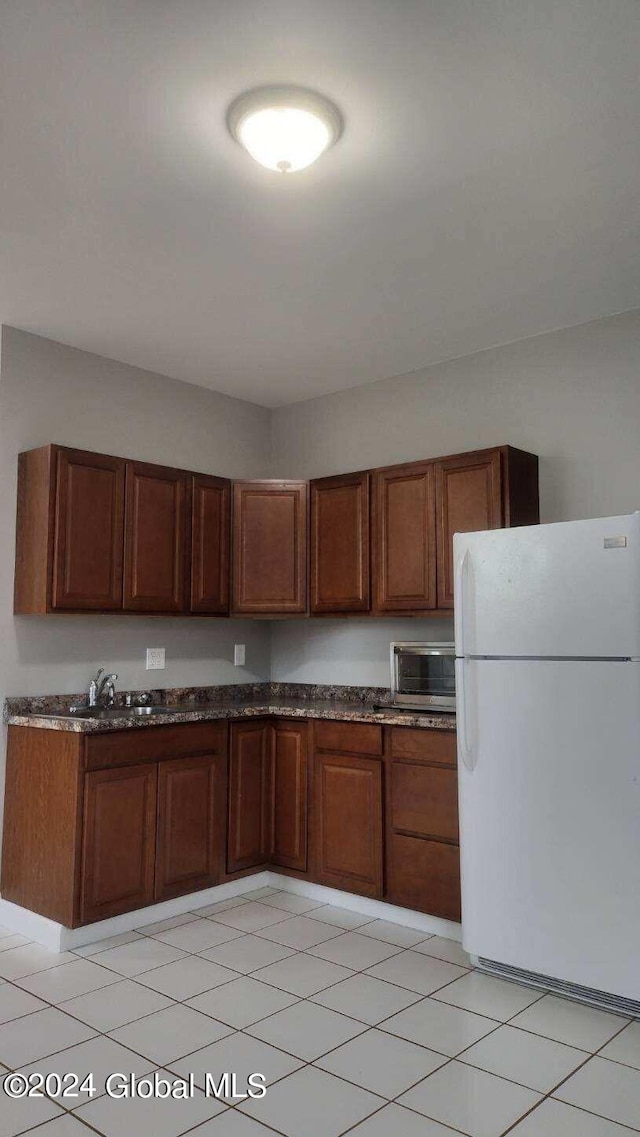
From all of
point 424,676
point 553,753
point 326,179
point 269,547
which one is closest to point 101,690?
point 269,547

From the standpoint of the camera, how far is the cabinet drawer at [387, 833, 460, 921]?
11.0 ft

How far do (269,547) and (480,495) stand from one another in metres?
1.28

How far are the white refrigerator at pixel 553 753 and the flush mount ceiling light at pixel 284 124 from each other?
1.46m

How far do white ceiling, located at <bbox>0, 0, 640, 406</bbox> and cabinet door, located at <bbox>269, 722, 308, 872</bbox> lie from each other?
1967 mm

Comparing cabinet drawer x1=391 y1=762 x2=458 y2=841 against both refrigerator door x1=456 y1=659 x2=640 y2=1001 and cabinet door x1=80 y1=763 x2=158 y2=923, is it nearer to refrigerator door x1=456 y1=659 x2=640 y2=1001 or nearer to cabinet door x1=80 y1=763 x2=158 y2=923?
refrigerator door x1=456 y1=659 x2=640 y2=1001

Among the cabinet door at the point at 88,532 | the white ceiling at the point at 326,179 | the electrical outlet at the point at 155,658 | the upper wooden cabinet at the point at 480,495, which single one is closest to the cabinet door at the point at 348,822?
the upper wooden cabinet at the point at 480,495

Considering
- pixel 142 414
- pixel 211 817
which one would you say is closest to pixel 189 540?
pixel 142 414

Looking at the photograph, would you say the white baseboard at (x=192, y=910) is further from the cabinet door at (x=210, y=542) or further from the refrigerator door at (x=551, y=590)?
the cabinet door at (x=210, y=542)

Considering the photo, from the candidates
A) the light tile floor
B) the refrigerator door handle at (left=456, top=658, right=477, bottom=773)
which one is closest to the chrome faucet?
the light tile floor

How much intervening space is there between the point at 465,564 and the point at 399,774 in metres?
1.05

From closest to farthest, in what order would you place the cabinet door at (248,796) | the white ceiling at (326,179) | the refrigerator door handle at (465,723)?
the white ceiling at (326,179) → the refrigerator door handle at (465,723) → the cabinet door at (248,796)

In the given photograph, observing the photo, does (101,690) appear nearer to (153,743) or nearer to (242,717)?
(153,743)

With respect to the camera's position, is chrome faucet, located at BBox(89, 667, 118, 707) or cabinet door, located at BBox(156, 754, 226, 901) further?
chrome faucet, located at BBox(89, 667, 118, 707)

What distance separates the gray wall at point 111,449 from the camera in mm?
3693
